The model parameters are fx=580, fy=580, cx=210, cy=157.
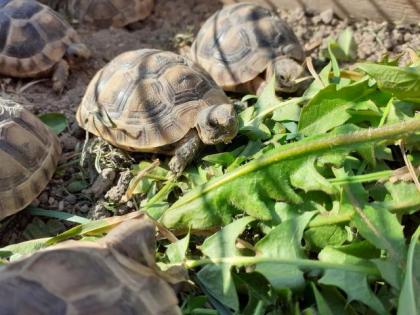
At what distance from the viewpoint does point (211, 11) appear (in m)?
4.13

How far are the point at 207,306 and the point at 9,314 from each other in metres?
0.74

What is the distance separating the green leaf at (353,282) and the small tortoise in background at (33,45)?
226cm

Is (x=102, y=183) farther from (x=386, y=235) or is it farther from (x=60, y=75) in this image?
(x=386, y=235)

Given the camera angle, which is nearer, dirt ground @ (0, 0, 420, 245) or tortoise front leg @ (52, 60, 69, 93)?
dirt ground @ (0, 0, 420, 245)

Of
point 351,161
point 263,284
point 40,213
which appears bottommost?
point 40,213

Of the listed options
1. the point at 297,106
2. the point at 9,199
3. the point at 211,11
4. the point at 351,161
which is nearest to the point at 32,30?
the point at 211,11

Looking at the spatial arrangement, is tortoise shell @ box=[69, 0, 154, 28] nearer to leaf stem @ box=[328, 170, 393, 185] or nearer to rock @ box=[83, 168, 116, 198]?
rock @ box=[83, 168, 116, 198]

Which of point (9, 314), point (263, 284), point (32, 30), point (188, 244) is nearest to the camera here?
point (9, 314)

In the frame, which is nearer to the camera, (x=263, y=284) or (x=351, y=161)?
(x=263, y=284)

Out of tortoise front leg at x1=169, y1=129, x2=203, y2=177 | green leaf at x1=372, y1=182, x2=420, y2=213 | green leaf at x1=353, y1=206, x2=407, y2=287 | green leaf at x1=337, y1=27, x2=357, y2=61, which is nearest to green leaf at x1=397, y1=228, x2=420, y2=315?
green leaf at x1=353, y1=206, x2=407, y2=287

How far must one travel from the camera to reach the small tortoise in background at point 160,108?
2.69m

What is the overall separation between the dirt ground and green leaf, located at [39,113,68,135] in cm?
4

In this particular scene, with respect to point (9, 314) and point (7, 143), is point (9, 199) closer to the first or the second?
point (7, 143)

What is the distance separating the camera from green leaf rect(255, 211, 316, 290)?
1.95 m
